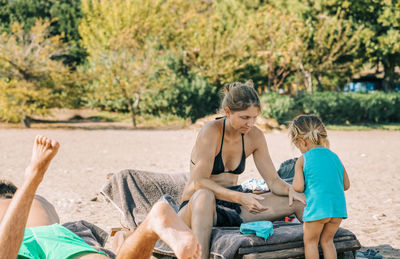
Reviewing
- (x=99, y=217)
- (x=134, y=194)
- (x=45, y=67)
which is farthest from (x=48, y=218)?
(x=45, y=67)

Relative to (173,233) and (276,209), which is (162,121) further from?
(173,233)

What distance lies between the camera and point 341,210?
3570mm

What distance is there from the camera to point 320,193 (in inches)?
141

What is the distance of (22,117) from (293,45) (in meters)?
13.2

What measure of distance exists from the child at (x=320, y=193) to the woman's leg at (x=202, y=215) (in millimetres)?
710

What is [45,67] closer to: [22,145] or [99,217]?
[22,145]

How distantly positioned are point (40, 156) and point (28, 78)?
1542 centimetres

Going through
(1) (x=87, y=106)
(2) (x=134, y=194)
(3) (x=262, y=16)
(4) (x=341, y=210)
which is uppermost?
(3) (x=262, y=16)

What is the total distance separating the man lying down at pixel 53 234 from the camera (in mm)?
2186

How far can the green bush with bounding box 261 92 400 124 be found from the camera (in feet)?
68.0

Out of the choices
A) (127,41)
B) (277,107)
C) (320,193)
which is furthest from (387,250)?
(127,41)

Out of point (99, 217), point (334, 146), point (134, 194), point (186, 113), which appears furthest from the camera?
point (186, 113)

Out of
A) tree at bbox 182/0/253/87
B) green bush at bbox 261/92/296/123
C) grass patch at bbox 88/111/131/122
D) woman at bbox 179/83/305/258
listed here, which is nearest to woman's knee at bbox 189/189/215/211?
woman at bbox 179/83/305/258

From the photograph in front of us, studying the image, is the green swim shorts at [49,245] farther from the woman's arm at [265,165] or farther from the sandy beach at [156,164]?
the sandy beach at [156,164]
